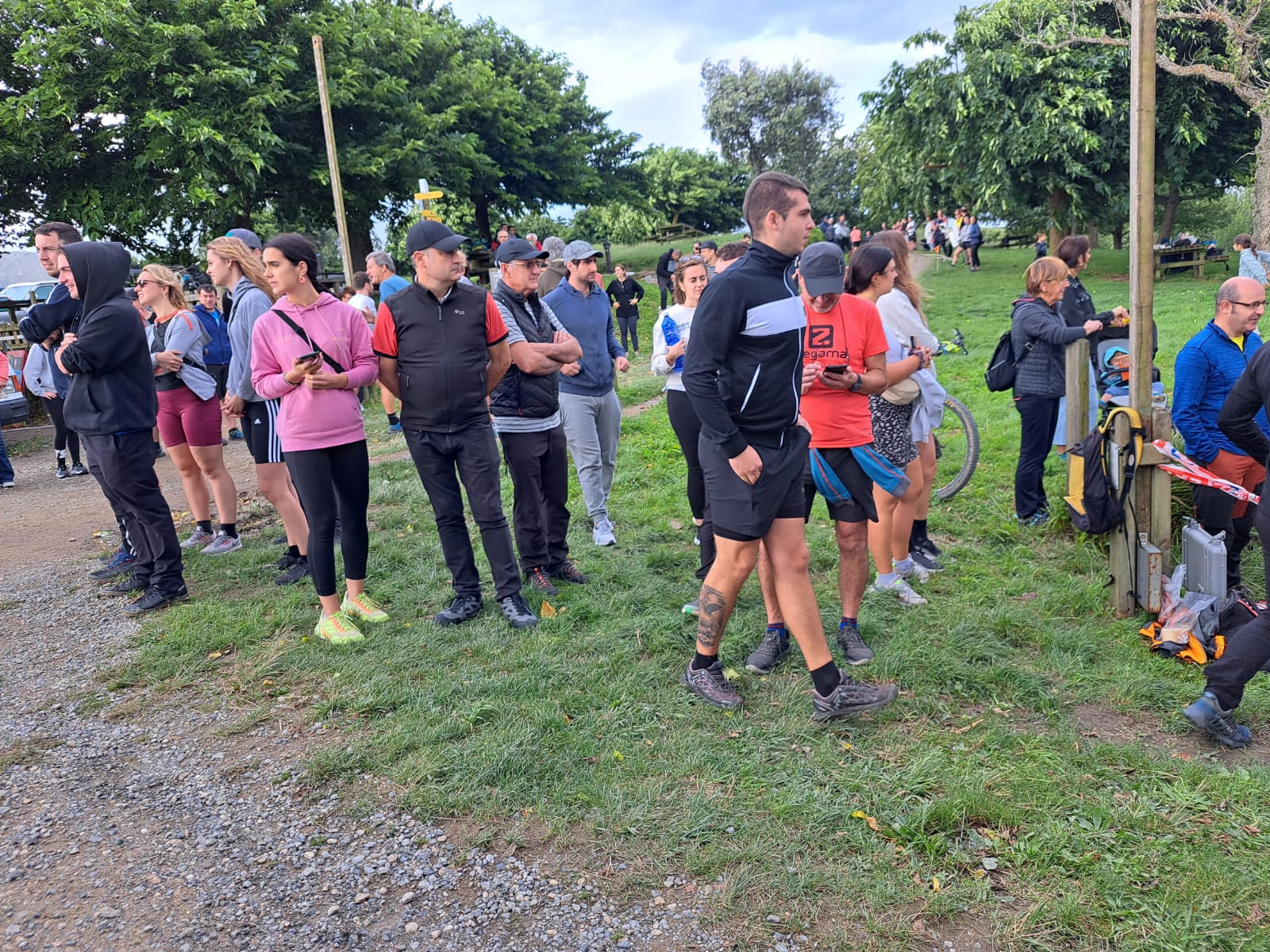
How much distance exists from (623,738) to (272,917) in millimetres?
1471

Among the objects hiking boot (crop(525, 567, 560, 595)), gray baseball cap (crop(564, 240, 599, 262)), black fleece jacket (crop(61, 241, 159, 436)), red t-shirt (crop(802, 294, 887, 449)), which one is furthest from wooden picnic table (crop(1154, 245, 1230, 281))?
black fleece jacket (crop(61, 241, 159, 436))

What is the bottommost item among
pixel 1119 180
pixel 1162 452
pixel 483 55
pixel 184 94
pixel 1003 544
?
pixel 1003 544

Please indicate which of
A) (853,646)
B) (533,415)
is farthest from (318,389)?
(853,646)

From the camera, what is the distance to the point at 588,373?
5.94 meters

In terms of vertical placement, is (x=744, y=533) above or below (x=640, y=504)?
above

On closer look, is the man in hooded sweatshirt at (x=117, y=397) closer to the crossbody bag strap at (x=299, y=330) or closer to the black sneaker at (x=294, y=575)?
the black sneaker at (x=294, y=575)

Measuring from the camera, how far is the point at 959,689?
404 centimetres

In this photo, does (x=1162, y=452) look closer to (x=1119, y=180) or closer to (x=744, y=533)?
(x=744, y=533)

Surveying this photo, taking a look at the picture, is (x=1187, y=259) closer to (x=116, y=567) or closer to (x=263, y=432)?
(x=263, y=432)

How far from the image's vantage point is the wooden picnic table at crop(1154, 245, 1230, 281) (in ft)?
77.1

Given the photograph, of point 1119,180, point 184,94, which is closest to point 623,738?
point 184,94

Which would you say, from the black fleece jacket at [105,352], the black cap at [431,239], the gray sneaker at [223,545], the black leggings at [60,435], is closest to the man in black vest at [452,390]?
the black cap at [431,239]

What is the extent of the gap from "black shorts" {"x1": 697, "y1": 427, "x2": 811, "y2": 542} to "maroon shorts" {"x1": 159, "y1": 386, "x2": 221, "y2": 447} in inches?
170

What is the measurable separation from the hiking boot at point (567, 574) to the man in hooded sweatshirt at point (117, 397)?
243 cm
